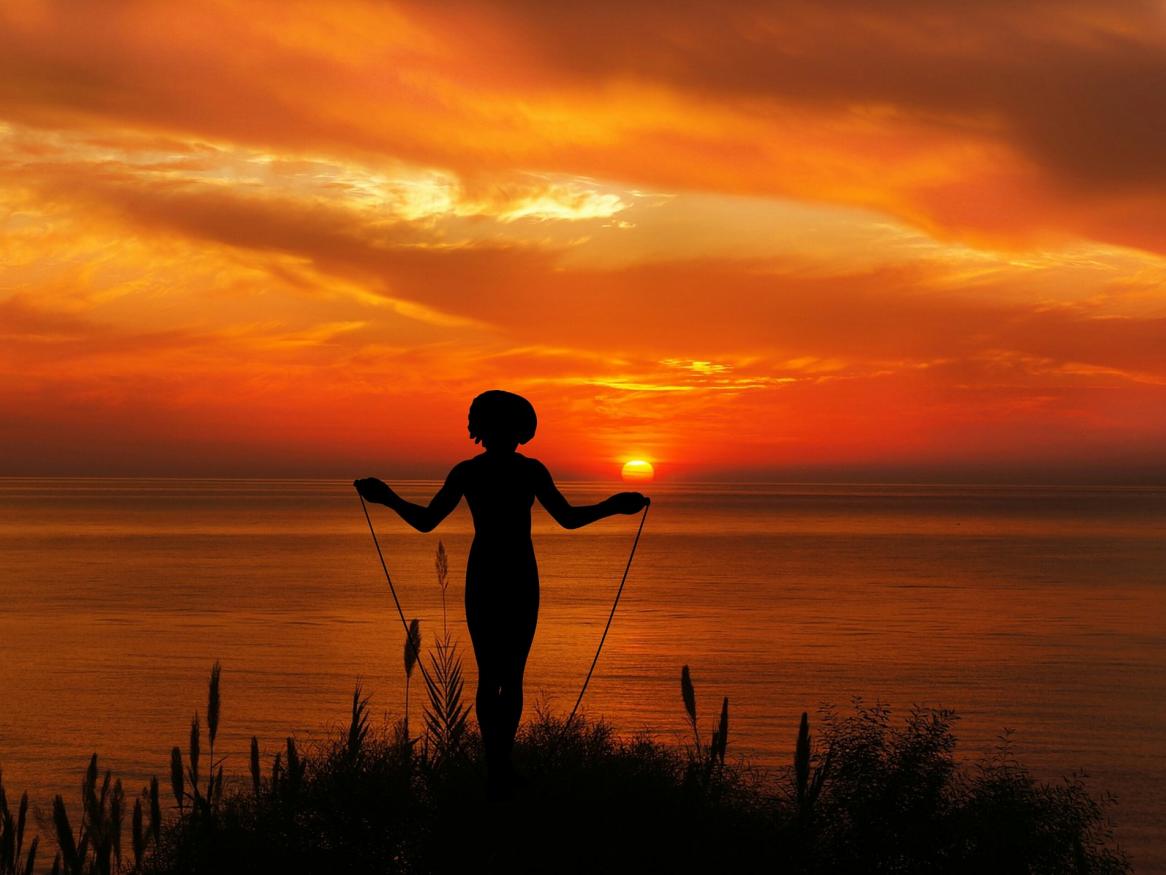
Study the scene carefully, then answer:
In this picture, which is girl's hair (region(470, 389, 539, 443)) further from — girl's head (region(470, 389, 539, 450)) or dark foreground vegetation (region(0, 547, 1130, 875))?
dark foreground vegetation (region(0, 547, 1130, 875))

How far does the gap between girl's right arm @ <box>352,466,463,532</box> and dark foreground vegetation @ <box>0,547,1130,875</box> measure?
76 centimetres

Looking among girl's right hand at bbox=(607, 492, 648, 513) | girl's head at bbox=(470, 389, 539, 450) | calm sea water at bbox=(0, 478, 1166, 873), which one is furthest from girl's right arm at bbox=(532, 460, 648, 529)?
calm sea water at bbox=(0, 478, 1166, 873)

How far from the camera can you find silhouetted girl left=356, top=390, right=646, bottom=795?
849 cm

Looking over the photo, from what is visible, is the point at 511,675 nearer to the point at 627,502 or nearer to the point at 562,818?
the point at 562,818

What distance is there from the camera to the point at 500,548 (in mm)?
8547

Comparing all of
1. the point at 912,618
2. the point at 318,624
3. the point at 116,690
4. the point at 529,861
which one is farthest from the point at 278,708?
the point at 912,618

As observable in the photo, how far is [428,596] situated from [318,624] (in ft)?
40.3

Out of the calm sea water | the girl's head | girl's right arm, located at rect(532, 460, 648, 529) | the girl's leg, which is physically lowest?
the calm sea water

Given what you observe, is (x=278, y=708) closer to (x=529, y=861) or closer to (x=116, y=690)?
(x=116, y=690)

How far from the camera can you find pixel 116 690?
30.8m

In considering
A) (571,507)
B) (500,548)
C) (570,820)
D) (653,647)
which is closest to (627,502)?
(571,507)

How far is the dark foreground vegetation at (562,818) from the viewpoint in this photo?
847 cm

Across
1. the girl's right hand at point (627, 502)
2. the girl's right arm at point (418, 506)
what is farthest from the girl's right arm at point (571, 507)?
the girl's right arm at point (418, 506)

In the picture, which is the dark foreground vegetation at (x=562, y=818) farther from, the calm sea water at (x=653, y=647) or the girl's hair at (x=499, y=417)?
the calm sea water at (x=653, y=647)
